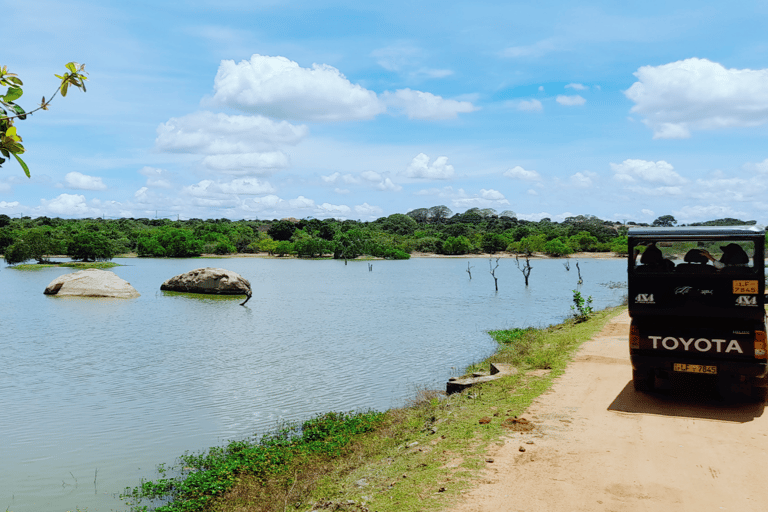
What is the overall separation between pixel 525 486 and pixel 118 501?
21.4 feet

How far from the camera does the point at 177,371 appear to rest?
60.1 ft

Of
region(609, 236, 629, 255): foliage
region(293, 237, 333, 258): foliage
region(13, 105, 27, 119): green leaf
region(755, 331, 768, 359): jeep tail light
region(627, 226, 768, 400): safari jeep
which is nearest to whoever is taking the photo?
region(13, 105, 27, 119): green leaf

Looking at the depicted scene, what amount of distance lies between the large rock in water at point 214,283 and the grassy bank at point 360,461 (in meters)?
31.4

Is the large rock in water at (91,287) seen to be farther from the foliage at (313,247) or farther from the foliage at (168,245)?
the foliage at (313,247)

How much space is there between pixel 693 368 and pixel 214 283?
125ft

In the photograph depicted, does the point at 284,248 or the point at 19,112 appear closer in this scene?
the point at 19,112

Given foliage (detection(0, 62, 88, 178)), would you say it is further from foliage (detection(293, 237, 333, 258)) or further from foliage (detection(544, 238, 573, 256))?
foliage (detection(544, 238, 573, 256))

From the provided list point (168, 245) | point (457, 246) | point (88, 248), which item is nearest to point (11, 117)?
point (88, 248)

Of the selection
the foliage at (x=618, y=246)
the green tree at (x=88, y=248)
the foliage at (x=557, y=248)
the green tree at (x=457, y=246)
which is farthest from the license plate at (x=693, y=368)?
the green tree at (x=457, y=246)

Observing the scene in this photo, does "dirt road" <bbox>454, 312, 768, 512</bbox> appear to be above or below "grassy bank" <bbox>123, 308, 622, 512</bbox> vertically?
above

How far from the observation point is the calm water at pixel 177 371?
10828mm

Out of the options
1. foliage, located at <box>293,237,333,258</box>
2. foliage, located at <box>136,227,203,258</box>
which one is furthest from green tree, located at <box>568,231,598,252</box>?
foliage, located at <box>136,227,203,258</box>

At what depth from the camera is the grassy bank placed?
7168 millimetres

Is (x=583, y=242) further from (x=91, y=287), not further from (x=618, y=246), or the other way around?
(x=91, y=287)
